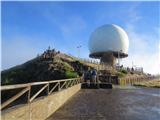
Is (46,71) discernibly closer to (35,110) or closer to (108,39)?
(108,39)

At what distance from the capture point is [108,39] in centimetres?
7075

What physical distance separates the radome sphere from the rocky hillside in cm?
2171

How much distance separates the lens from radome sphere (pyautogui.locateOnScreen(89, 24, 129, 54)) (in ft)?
233

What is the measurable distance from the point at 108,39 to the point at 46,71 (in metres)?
31.6

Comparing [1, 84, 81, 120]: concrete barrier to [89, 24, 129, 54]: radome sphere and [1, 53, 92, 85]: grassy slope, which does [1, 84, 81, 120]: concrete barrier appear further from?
[89, 24, 129, 54]: radome sphere

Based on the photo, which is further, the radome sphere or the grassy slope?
the radome sphere

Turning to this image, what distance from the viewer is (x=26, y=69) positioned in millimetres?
47719

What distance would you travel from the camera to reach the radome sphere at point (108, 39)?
71.1 m

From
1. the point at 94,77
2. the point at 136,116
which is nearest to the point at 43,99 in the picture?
the point at 136,116

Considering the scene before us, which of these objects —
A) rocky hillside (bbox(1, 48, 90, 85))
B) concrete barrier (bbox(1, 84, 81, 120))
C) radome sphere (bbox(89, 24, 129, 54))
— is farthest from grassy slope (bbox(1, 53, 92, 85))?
concrete barrier (bbox(1, 84, 81, 120))

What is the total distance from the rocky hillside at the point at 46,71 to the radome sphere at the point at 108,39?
21.7 meters

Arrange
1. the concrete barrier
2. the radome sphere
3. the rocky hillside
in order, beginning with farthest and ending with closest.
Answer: the radome sphere
the rocky hillside
the concrete barrier

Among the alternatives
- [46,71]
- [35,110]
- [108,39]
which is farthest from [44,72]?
[35,110]

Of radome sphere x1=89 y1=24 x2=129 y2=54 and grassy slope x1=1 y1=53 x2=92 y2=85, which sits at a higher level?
radome sphere x1=89 y1=24 x2=129 y2=54
